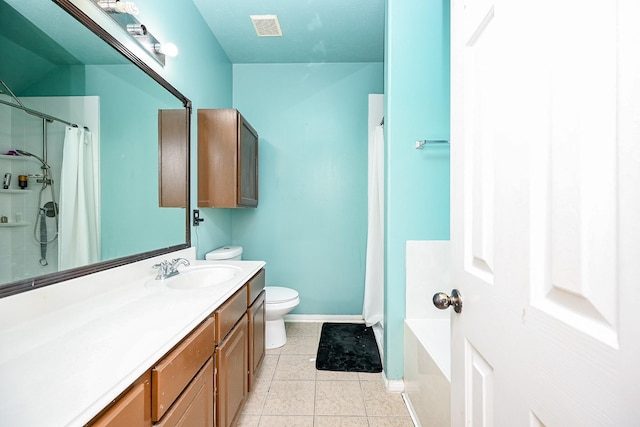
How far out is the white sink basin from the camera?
4.91 feet

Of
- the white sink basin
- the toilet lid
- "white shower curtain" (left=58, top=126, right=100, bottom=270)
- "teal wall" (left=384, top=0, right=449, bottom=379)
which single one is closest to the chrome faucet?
the white sink basin

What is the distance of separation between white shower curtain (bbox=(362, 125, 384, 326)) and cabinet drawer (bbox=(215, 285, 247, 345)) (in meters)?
1.36

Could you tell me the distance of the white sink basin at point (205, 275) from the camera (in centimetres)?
150

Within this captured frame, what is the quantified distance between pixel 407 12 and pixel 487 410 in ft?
6.62

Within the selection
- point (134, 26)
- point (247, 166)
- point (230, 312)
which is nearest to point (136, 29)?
point (134, 26)

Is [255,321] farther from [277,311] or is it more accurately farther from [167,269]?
[167,269]

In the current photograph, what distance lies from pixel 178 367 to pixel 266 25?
2.48m

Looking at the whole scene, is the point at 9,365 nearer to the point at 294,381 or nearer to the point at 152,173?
the point at 152,173

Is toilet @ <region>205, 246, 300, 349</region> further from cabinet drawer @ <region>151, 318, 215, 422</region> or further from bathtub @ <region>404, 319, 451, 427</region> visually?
cabinet drawer @ <region>151, 318, 215, 422</region>

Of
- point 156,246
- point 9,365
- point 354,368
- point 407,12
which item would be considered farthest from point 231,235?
point 407,12

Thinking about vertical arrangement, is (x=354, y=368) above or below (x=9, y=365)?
below

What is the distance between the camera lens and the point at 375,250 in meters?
2.48

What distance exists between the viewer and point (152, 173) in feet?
4.83

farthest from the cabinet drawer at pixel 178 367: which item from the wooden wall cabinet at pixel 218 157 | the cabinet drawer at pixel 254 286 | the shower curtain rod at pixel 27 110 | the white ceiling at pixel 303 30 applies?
the white ceiling at pixel 303 30
